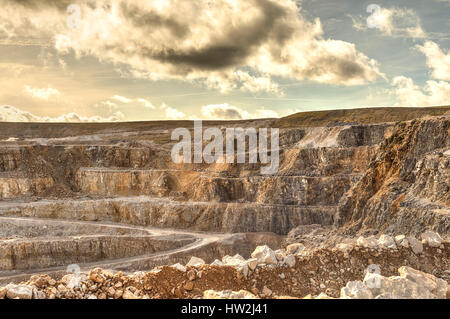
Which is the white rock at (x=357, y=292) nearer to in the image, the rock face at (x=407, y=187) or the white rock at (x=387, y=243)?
the white rock at (x=387, y=243)

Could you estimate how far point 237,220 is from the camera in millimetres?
47188

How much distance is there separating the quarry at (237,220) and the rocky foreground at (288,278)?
0.13 ft

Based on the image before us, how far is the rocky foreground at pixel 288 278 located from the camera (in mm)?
8727

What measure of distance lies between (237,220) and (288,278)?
36.6 m

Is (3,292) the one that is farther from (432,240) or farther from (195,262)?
(432,240)

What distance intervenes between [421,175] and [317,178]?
19.3 m

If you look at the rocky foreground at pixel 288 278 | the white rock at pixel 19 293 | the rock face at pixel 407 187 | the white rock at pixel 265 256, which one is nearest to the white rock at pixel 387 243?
the rocky foreground at pixel 288 278

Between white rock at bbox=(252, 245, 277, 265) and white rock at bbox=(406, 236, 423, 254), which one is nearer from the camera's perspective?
white rock at bbox=(252, 245, 277, 265)

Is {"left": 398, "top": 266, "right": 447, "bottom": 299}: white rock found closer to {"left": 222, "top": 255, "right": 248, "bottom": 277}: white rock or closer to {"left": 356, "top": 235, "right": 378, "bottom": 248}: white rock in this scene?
{"left": 356, "top": 235, "right": 378, "bottom": 248}: white rock

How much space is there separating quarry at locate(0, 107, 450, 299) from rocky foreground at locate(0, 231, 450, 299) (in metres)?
0.04

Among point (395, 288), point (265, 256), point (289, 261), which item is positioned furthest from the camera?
point (289, 261)

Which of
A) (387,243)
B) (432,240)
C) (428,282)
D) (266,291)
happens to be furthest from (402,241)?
(266,291)

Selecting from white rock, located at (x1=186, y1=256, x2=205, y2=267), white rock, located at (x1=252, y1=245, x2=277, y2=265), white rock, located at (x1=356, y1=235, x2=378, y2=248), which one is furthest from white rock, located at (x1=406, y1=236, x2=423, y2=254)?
white rock, located at (x1=186, y1=256, x2=205, y2=267)

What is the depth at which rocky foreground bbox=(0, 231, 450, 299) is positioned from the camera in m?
8.73
